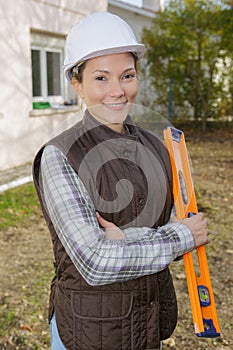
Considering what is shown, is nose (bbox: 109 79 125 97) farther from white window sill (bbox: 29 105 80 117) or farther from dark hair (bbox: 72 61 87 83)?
white window sill (bbox: 29 105 80 117)

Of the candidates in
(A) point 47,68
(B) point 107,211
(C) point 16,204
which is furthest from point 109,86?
(A) point 47,68

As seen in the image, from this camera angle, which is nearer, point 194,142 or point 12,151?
point 12,151

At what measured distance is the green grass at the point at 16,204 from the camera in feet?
15.9

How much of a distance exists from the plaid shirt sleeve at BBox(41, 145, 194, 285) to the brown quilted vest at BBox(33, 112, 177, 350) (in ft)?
0.21

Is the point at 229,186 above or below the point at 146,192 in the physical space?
below

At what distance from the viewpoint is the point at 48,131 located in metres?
8.12

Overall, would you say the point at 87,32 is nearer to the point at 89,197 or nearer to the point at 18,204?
the point at 89,197

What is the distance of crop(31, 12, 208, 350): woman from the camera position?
126 cm

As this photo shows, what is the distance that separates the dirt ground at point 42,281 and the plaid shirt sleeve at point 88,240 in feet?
5.60

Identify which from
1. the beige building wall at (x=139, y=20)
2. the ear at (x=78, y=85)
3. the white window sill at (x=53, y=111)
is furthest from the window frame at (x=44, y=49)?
the ear at (x=78, y=85)

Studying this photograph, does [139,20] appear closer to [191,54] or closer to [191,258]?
[191,54]

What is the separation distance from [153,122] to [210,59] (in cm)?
1011

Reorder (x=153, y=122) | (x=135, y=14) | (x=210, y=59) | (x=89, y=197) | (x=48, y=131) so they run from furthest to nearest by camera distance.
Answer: (x=135, y=14)
(x=210, y=59)
(x=48, y=131)
(x=153, y=122)
(x=89, y=197)

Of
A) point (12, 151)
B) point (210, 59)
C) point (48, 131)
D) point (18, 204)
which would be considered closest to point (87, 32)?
point (18, 204)
